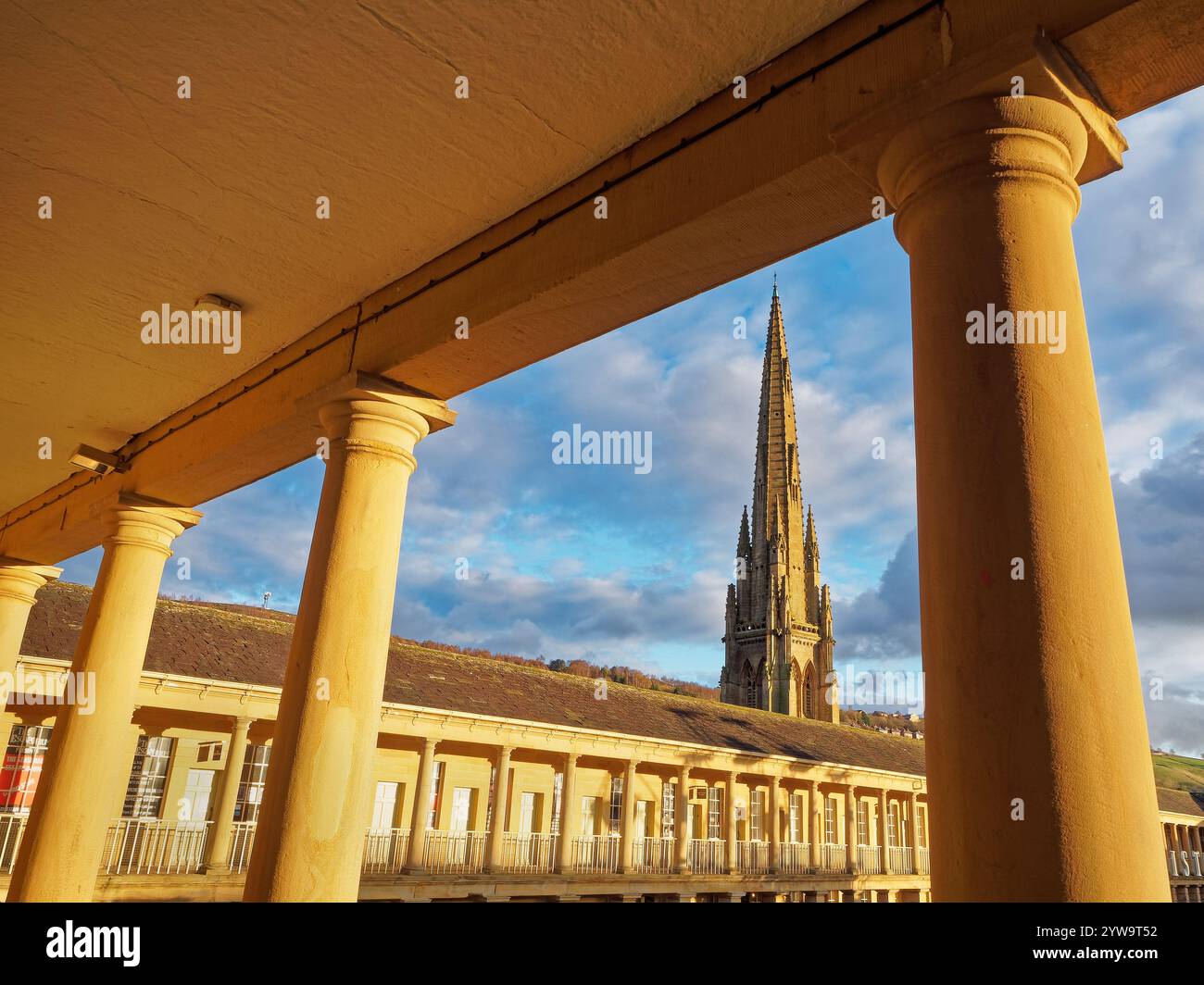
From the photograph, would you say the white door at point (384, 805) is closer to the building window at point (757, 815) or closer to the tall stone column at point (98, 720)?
the building window at point (757, 815)

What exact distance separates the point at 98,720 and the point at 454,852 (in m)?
16.4

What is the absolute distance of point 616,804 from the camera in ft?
92.7

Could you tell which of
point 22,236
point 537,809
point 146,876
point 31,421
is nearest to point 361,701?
point 22,236

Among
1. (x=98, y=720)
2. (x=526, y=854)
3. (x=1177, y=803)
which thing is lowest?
(x=526, y=854)

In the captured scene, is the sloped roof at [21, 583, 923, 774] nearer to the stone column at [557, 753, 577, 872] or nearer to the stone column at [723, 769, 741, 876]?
the stone column at [557, 753, 577, 872]

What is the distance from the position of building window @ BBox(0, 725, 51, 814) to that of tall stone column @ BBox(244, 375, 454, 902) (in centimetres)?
1728

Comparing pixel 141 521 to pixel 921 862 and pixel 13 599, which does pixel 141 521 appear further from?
pixel 921 862

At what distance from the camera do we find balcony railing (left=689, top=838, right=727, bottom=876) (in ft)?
89.6

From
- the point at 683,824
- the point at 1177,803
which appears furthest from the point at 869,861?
the point at 1177,803

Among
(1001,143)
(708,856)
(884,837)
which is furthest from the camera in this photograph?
(884,837)

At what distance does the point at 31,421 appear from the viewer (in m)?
7.94

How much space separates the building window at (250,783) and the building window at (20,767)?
13.7 feet

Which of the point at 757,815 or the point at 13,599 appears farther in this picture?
the point at 757,815

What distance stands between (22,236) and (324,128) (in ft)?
7.70
